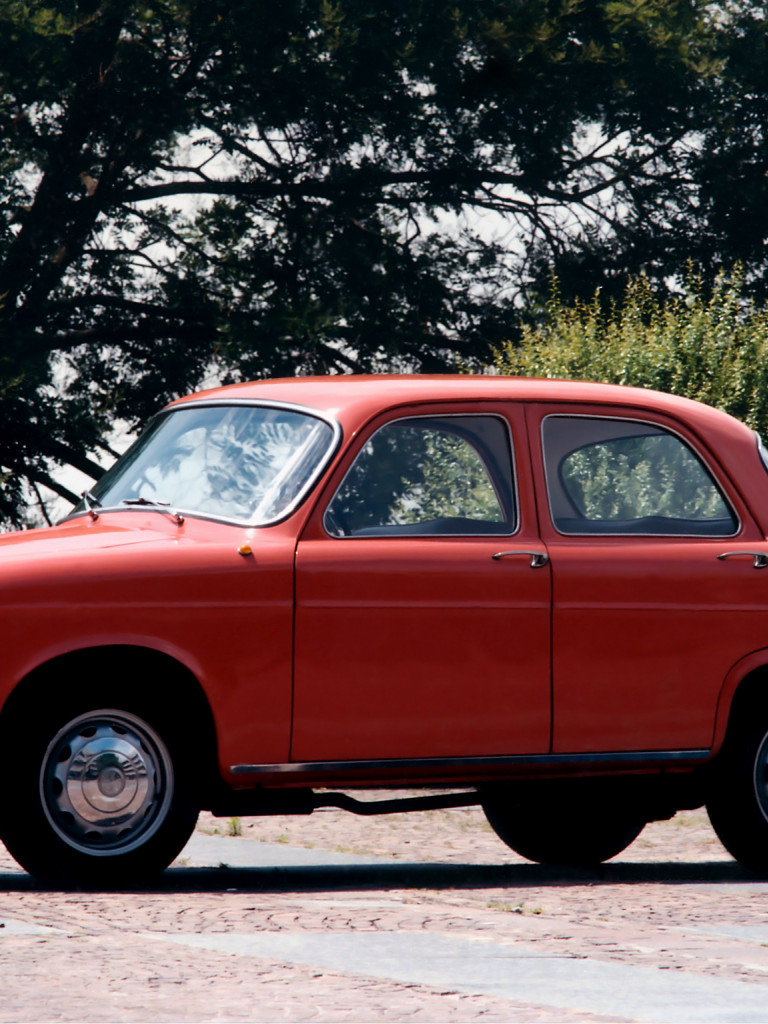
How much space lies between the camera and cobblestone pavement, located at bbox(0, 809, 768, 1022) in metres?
4.31

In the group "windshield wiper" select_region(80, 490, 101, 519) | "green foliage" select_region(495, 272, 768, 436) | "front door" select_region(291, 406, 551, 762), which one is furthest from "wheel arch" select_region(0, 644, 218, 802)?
"green foliage" select_region(495, 272, 768, 436)

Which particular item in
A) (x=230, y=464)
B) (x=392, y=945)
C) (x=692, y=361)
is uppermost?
(x=692, y=361)

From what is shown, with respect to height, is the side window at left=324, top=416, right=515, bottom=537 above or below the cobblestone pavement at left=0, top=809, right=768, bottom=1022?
above

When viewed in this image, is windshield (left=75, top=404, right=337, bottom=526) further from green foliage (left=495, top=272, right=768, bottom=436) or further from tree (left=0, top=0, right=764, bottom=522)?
tree (left=0, top=0, right=764, bottom=522)

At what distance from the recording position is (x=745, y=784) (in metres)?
7.02

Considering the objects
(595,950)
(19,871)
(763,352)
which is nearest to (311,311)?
(763,352)

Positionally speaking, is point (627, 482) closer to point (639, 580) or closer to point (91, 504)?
point (639, 580)

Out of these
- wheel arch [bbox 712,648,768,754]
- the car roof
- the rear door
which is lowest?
wheel arch [bbox 712,648,768,754]

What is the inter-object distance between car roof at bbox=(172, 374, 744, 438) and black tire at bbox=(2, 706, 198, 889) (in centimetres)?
145

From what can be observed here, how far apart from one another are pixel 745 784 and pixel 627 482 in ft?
4.37

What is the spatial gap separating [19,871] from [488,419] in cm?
277

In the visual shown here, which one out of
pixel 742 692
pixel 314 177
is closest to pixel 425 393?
pixel 742 692

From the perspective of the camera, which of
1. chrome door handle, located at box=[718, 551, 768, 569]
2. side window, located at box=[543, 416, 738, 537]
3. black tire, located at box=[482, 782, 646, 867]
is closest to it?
side window, located at box=[543, 416, 738, 537]

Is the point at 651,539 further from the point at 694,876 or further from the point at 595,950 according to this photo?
the point at 595,950
